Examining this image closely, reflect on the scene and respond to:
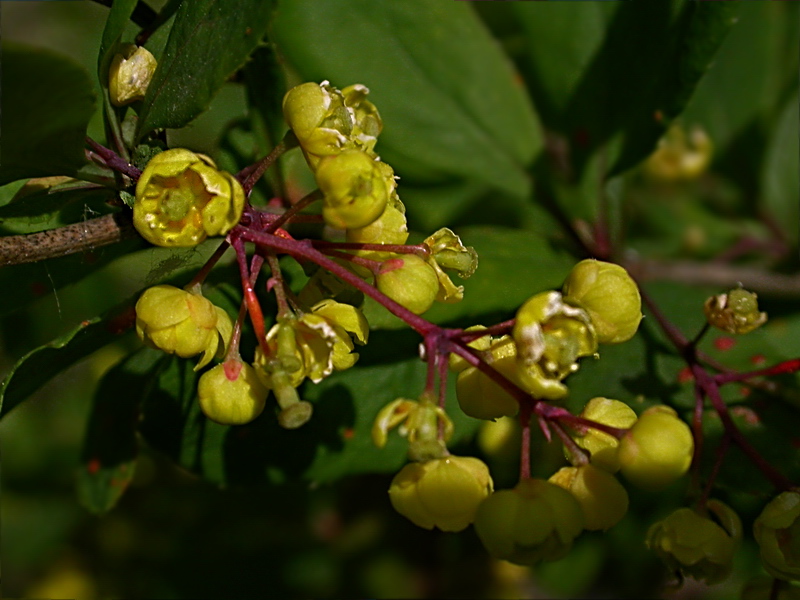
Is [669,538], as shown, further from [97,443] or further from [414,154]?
[97,443]

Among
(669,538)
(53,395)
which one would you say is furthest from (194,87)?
(53,395)

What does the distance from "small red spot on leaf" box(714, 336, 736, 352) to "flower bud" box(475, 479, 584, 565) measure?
869mm

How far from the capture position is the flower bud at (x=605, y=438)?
1180 mm

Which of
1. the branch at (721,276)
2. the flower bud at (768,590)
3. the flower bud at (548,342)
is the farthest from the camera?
the branch at (721,276)

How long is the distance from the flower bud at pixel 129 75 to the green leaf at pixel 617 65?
95cm

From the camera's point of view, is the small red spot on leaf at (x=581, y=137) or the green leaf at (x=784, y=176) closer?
the small red spot on leaf at (x=581, y=137)

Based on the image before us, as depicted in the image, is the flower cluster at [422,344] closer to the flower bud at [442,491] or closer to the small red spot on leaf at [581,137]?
the flower bud at [442,491]

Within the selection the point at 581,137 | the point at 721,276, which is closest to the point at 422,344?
the point at 581,137

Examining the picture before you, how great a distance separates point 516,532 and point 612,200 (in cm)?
127

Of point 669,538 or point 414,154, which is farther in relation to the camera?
point 414,154

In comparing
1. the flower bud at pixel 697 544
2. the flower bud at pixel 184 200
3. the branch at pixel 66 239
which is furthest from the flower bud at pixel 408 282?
the flower bud at pixel 697 544

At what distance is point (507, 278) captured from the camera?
5.23 ft

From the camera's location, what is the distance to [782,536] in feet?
4.04

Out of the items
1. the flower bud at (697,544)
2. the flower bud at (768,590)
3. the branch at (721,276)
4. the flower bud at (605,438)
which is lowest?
the branch at (721,276)
